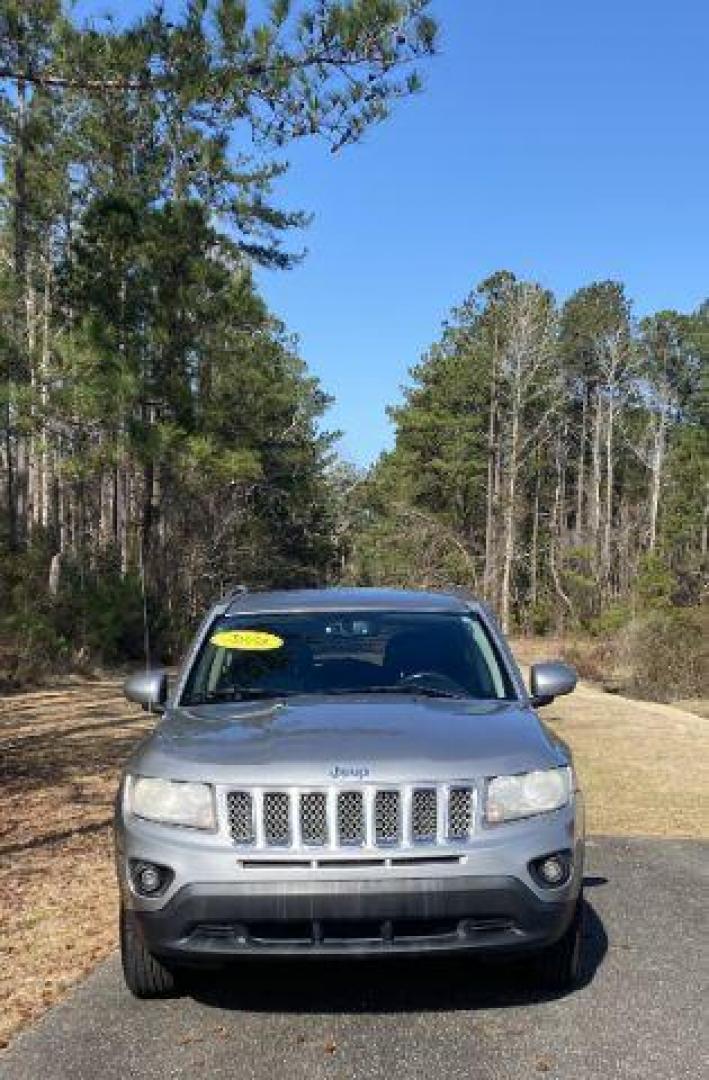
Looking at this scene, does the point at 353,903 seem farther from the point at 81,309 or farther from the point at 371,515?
the point at 371,515

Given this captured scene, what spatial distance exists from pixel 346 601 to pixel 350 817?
2017 millimetres

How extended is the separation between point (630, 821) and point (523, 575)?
55.8 m

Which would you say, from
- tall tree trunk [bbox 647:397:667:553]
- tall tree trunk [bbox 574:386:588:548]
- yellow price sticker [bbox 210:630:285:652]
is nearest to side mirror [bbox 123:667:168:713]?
yellow price sticker [bbox 210:630:285:652]

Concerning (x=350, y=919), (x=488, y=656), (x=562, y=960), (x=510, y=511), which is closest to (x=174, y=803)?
(x=350, y=919)

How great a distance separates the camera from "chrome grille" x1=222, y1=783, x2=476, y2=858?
14.0ft

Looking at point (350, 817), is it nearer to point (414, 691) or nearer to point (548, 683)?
point (414, 691)

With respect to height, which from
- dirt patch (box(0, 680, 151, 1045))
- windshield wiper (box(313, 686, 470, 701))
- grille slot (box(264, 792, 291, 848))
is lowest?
dirt patch (box(0, 680, 151, 1045))

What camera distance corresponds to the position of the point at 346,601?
6.18 metres

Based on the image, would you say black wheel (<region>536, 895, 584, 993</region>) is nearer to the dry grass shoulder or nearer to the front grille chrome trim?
the front grille chrome trim

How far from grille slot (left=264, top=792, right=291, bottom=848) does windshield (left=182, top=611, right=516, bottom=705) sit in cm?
115

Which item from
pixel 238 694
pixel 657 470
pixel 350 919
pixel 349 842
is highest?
Answer: pixel 657 470

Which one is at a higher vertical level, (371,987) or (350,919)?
(350,919)

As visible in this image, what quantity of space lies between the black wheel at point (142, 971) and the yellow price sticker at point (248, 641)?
1477 millimetres

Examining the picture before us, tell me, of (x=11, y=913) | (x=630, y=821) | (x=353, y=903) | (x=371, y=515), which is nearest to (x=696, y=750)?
(x=630, y=821)
